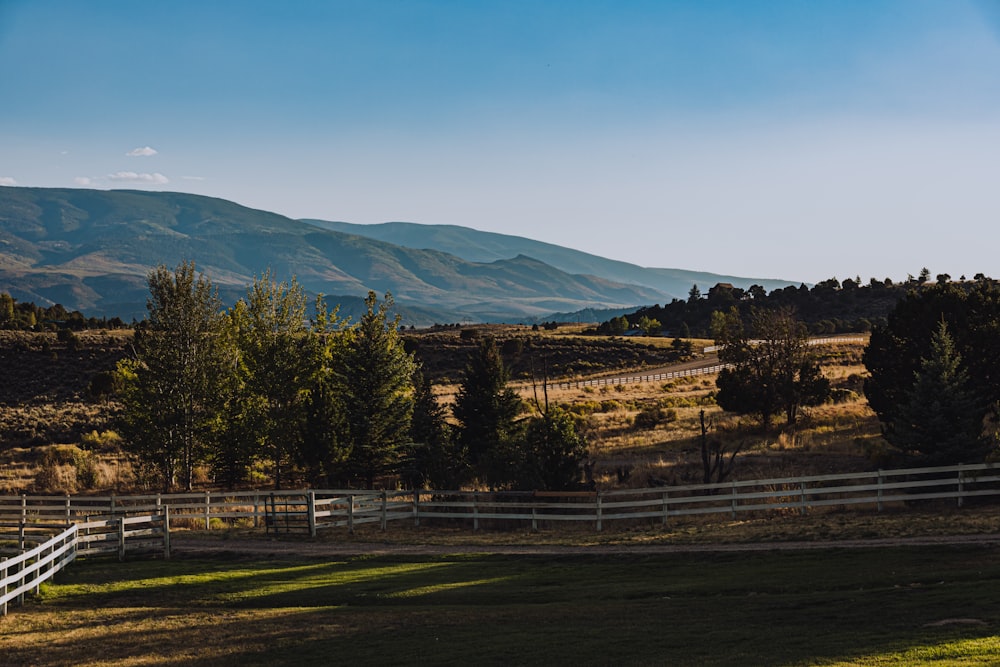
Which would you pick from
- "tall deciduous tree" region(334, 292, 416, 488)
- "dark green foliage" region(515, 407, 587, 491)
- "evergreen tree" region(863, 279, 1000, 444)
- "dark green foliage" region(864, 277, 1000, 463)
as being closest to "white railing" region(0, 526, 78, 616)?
"tall deciduous tree" region(334, 292, 416, 488)

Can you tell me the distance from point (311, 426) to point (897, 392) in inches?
1090

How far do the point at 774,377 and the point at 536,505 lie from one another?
29.0m

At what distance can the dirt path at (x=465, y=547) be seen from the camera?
72.4 feet

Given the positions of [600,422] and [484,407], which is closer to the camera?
[484,407]

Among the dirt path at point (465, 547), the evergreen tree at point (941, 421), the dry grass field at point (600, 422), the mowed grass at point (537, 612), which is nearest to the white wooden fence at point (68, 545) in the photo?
the mowed grass at point (537, 612)

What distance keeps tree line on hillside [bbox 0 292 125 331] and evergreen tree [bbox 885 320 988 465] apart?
102 m

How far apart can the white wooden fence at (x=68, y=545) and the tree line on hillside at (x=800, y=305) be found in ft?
346

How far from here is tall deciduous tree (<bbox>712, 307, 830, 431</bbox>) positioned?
52094 millimetres

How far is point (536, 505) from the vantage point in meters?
28.0

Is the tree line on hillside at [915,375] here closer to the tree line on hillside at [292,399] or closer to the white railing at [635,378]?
the tree line on hillside at [292,399]

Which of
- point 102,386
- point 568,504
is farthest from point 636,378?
point 568,504

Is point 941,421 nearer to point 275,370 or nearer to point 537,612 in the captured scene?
point 537,612

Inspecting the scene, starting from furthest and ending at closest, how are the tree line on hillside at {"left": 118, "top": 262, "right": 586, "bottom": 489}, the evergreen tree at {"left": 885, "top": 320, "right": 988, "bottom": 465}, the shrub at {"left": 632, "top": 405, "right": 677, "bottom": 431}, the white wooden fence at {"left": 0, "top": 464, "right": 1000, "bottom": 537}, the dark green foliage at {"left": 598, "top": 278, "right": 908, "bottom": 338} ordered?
the dark green foliage at {"left": 598, "top": 278, "right": 908, "bottom": 338} < the shrub at {"left": 632, "top": 405, "right": 677, "bottom": 431} < the tree line on hillside at {"left": 118, "top": 262, "right": 586, "bottom": 489} < the evergreen tree at {"left": 885, "top": 320, "right": 988, "bottom": 465} < the white wooden fence at {"left": 0, "top": 464, "right": 1000, "bottom": 537}

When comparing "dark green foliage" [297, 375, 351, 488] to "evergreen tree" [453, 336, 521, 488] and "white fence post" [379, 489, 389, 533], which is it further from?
"white fence post" [379, 489, 389, 533]
